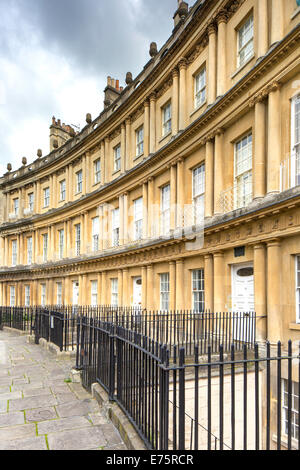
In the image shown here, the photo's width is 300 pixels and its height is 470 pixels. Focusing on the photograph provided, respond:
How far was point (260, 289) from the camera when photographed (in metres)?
9.00

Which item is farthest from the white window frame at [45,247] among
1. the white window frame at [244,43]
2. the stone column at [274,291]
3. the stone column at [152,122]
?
the stone column at [274,291]

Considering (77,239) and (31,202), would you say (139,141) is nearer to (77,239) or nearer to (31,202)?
(77,239)

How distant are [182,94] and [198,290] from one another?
26.5 ft

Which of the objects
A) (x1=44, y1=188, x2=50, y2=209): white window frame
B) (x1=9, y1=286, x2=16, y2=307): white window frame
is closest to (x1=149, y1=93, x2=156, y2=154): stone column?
(x1=44, y1=188, x2=50, y2=209): white window frame

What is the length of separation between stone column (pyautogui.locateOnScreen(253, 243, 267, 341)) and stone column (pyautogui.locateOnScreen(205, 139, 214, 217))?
285 centimetres

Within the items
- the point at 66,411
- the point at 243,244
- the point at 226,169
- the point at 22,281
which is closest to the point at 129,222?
the point at 226,169

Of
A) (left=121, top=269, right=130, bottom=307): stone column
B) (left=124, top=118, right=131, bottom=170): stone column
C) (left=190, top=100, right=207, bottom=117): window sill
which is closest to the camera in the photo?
(left=190, top=100, right=207, bottom=117): window sill

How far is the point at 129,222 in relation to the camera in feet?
58.7

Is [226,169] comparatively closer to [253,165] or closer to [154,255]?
[253,165]

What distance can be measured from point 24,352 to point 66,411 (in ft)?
17.6

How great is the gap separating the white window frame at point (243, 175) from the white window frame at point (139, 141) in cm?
708

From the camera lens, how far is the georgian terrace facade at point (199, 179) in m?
8.77

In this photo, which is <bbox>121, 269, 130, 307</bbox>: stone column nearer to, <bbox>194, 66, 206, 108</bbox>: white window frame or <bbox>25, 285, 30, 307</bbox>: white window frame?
<bbox>194, 66, 206, 108</bbox>: white window frame

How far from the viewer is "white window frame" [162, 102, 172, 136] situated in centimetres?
1512
